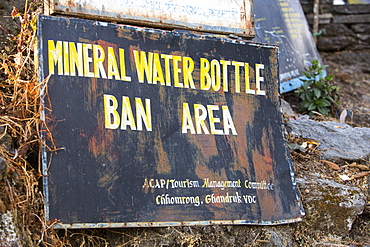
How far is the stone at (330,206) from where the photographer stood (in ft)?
12.7

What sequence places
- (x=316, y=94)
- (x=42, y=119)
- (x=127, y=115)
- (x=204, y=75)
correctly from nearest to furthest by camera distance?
(x=42, y=119) < (x=127, y=115) < (x=204, y=75) < (x=316, y=94)

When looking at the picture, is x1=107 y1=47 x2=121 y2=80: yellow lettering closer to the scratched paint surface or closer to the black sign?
the scratched paint surface

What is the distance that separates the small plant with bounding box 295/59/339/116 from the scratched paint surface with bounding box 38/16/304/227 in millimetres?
1967

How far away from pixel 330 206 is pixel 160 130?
5.25 ft

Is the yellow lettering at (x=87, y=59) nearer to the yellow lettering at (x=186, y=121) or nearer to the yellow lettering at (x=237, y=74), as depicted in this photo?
the yellow lettering at (x=186, y=121)

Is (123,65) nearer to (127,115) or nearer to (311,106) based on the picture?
(127,115)

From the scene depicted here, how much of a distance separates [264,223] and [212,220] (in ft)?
1.51

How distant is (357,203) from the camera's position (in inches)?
156

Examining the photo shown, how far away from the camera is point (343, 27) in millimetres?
8148

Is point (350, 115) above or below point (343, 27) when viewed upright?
below

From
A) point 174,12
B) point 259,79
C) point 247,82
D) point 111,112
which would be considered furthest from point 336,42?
point 111,112

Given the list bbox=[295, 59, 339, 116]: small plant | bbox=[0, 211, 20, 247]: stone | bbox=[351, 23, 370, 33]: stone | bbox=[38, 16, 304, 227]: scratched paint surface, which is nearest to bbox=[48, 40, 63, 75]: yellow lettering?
bbox=[38, 16, 304, 227]: scratched paint surface

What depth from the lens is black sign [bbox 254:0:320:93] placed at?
6203 millimetres

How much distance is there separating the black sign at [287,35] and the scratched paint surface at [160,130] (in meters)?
2.24
